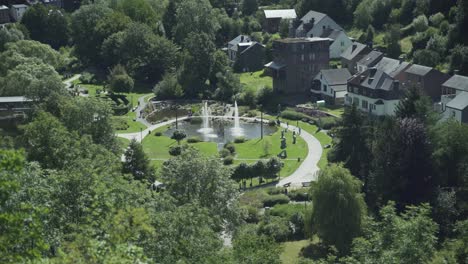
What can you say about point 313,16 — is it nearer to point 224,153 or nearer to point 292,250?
point 224,153

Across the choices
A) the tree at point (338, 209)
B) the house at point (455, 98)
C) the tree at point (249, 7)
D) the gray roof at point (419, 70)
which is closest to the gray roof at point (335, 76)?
the gray roof at point (419, 70)

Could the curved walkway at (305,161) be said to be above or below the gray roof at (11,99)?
Answer: below

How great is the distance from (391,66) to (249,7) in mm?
45004

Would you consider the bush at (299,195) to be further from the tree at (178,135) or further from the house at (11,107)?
the house at (11,107)

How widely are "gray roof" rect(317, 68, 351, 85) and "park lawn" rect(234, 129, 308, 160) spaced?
1163cm

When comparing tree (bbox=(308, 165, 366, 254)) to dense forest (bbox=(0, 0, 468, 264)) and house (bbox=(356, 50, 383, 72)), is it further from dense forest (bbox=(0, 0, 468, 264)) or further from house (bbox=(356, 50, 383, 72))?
house (bbox=(356, 50, 383, 72))

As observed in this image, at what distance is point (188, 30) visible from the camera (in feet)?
315

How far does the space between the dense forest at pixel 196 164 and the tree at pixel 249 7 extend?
21.5ft

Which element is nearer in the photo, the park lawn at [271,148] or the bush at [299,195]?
the bush at [299,195]

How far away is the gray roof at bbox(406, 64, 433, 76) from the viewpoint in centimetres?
6729

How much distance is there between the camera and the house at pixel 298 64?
78.2m

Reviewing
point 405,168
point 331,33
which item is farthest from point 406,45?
point 405,168

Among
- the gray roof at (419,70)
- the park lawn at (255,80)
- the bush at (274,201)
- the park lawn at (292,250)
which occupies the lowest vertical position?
the park lawn at (292,250)

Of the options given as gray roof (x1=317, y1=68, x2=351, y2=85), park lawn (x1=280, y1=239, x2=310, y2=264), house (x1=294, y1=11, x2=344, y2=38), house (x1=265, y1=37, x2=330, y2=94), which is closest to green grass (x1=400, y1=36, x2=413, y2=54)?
gray roof (x1=317, y1=68, x2=351, y2=85)
